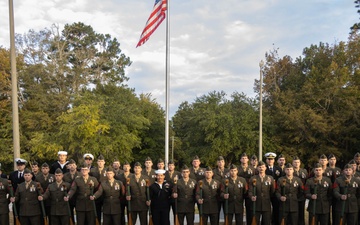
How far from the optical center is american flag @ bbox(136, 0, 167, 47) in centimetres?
1432

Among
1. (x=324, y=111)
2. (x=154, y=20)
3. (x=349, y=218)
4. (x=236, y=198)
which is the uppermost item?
(x=154, y=20)

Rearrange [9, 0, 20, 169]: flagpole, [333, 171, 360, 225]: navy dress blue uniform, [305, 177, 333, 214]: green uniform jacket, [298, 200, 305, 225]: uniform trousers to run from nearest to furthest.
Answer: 1. [333, 171, 360, 225]: navy dress blue uniform
2. [305, 177, 333, 214]: green uniform jacket
3. [298, 200, 305, 225]: uniform trousers
4. [9, 0, 20, 169]: flagpole

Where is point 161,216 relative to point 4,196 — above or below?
below

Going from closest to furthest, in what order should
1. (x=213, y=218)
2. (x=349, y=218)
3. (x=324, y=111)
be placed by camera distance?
(x=349, y=218) → (x=213, y=218) → (x=324, y=111)

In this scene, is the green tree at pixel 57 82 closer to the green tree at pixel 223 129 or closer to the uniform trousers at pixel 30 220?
the green tree at pixel 223 129

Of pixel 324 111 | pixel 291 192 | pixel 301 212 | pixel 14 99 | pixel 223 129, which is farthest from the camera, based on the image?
pixel 223 129

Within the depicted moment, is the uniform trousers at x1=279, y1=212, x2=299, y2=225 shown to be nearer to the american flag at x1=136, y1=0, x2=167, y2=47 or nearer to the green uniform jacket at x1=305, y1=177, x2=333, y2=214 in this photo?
the green uniform jacket at x1=305, y1=177, x2=333, y2=214

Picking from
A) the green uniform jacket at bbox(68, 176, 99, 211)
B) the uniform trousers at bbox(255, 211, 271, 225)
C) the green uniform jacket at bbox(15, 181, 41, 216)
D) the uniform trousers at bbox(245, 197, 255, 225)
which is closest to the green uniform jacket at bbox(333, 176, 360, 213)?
the uniform trousers at bbox(255, 211, 271, 225)

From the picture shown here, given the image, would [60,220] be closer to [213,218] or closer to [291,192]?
[213,218]

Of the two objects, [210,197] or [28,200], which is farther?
[210,197]

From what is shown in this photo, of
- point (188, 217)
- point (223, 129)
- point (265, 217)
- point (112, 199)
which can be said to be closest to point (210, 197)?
point (188, 217)

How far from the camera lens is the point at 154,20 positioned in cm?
1448

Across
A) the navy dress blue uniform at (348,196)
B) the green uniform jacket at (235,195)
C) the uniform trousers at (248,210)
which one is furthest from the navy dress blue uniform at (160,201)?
the navy dress blue uniform at (348,196)

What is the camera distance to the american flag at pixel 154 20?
Result: 564 inches
